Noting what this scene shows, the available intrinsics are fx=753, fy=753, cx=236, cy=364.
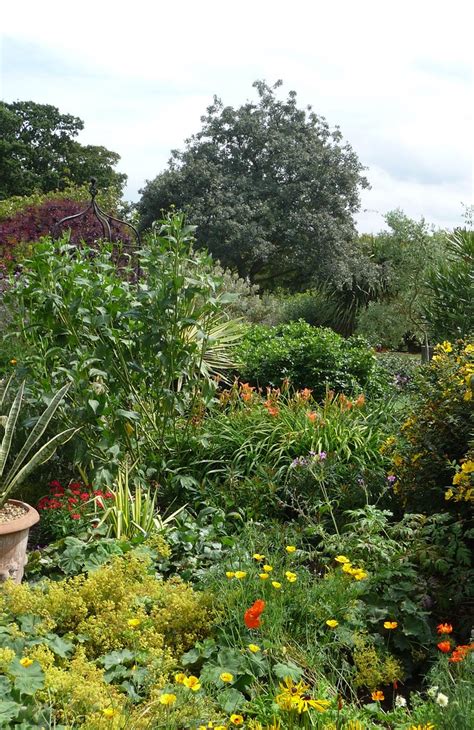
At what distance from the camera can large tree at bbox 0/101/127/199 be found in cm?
3247

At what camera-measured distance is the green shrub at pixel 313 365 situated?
8430 millimetres

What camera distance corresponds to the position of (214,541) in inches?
177

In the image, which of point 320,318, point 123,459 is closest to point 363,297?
point 320,318

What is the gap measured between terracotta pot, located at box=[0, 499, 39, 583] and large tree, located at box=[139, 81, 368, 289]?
51.7ft

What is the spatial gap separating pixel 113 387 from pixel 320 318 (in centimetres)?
1550

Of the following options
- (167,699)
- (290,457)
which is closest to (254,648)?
(167,699)

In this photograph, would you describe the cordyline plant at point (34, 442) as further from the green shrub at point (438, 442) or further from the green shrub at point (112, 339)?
the green shrub at point (438, 442)

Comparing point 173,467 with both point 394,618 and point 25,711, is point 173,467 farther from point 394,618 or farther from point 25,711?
point 25,711

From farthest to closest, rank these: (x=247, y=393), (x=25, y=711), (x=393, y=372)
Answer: (x=393, y=372) < (x=247, y=393) < (x=25, y=711)

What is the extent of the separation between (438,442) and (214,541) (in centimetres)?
146

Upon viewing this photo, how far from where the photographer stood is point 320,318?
20.3 metres

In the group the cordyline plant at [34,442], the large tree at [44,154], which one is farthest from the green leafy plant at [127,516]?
the large tree at [44,154]

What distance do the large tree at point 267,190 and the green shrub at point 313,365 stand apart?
10.8 m

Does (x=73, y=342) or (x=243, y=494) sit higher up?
(x=73, y=342)
